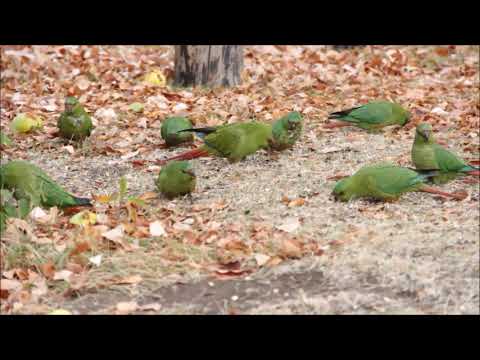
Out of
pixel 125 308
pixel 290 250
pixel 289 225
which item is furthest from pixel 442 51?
pixel 125 308

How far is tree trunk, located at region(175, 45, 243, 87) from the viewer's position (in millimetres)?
6887

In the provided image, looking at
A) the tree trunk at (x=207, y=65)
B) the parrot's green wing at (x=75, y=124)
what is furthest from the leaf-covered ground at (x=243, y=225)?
the tree trunk at (x=207, y=65)

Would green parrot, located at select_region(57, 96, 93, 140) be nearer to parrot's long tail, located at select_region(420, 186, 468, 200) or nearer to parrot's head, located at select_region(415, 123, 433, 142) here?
parrot's head, located at select_region(415, 123, 433, 142)

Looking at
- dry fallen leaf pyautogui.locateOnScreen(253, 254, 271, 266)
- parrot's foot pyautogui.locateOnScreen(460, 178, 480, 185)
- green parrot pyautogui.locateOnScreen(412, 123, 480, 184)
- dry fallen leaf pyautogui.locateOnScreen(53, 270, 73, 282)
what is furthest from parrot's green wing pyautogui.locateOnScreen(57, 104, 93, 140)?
parrot's foot pyautogui.locateOnScreen(460, 178, 480, 185)

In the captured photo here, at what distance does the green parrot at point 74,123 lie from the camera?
17.6 ft

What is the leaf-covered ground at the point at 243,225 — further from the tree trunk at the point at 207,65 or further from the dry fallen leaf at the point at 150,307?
the tree trunk at the point at 207,65

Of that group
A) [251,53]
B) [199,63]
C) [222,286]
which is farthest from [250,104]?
[222,286]

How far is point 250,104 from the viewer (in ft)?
20.8

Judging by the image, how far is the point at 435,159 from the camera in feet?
14.2

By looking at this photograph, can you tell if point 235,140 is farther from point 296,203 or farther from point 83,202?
point 83,202

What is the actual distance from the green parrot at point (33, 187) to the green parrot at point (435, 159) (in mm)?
1958

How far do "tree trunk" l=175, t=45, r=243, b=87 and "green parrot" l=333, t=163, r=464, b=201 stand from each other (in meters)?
3.04

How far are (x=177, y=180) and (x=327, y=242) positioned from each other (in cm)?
104

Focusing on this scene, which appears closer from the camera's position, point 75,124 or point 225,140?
point 225,140
